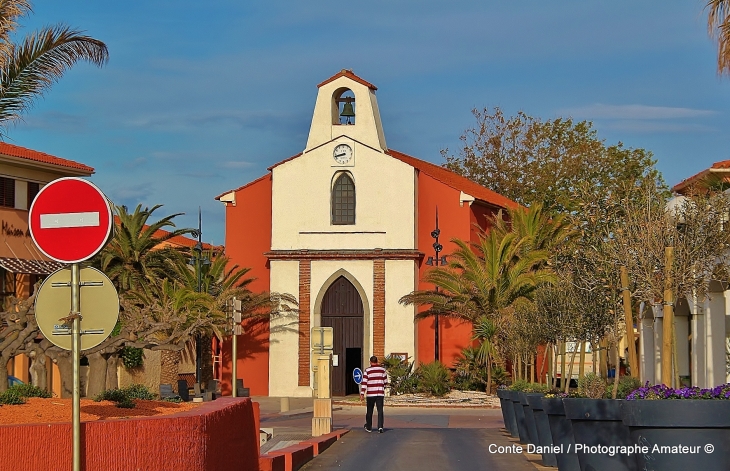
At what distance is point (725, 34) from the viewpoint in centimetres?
1510

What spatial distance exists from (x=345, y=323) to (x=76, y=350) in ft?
122

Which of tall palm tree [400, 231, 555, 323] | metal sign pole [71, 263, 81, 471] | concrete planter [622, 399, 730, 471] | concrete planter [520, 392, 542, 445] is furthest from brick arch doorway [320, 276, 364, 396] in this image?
metal sign pole [71, 263, 81, 471]

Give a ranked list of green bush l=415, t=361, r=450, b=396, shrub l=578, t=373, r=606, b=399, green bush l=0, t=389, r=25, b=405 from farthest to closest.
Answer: green bush l=415, t=361, r=450, b=396 < shrub l=578, t=373, r=606, b=399 < green bush l=0, t=389, r=25, b=405

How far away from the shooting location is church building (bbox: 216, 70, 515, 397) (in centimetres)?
4394

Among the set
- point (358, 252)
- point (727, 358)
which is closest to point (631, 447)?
point (727, 358)

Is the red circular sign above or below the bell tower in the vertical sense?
below

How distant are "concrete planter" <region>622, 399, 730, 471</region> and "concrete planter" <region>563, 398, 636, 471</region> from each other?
1.51 m

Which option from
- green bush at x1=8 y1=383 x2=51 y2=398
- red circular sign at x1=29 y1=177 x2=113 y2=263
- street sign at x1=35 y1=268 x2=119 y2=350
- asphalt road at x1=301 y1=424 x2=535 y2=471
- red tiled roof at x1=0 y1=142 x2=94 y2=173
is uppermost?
red tiled roof at x1=0 y1=142 x2=94 y2=173

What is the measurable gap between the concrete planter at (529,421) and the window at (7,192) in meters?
26.9

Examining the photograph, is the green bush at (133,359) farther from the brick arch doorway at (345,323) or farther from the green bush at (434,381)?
the green bush at (434,381)

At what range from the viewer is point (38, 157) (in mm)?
41594

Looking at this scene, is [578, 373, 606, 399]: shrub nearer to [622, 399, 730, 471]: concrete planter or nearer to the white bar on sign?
[622, 399, 730, 471]: concrete planter

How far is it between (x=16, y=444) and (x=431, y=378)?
101 feet

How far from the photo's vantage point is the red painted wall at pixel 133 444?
8055mm
